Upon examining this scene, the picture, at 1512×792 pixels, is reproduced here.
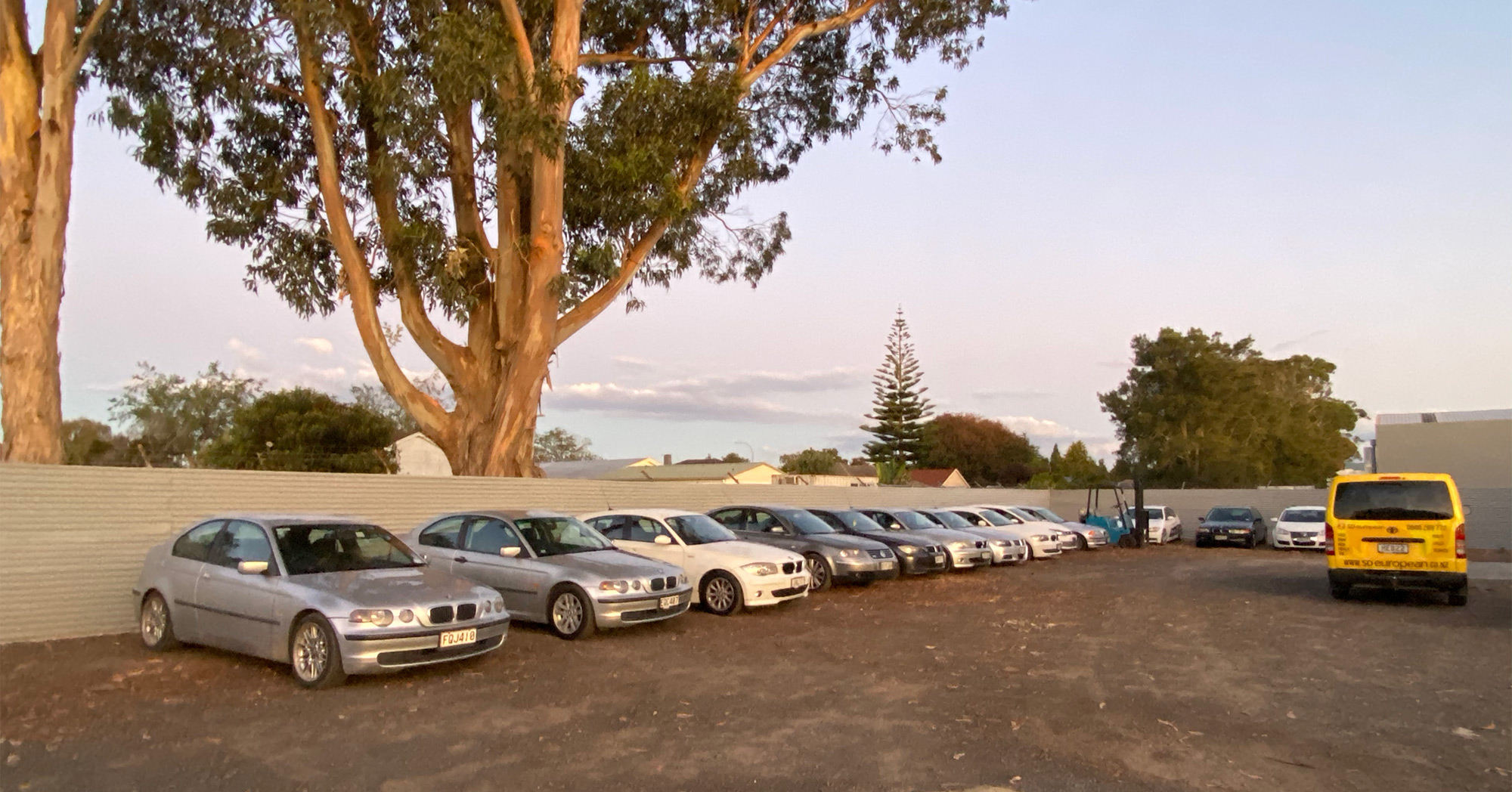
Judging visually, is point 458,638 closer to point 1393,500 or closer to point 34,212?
point 34,212

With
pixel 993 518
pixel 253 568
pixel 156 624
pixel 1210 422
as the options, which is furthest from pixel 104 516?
pixel 1210 422

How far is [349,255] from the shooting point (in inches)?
726

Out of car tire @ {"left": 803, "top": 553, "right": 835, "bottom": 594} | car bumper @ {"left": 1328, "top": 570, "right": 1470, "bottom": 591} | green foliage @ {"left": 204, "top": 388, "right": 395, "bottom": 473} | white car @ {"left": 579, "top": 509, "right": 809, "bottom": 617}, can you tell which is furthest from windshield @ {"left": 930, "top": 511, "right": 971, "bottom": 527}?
green foliage @ {"left": 204, "top": 388, "right": 395, "bottom": 473}

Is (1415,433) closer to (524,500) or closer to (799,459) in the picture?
(524,500)

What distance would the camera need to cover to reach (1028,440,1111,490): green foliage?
167 feet

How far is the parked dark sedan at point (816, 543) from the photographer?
15.0 metres

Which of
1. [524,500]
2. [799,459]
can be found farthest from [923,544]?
[799,459]

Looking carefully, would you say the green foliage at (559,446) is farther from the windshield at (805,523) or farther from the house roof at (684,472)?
the windshield at (805,523)

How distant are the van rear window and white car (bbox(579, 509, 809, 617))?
24.6ft

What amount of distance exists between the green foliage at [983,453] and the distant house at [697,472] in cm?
2145

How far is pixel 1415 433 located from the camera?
1427 inches

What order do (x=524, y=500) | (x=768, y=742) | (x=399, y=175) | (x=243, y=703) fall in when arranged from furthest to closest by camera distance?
1. (x=399, y=175)
2. (x=524, y=500)
3. (x=243, y=703)
4. (x=768, y=742)

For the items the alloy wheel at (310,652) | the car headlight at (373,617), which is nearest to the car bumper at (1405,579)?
the car headlight at (373,617)

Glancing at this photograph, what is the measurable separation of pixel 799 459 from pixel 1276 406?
31.9 meters
